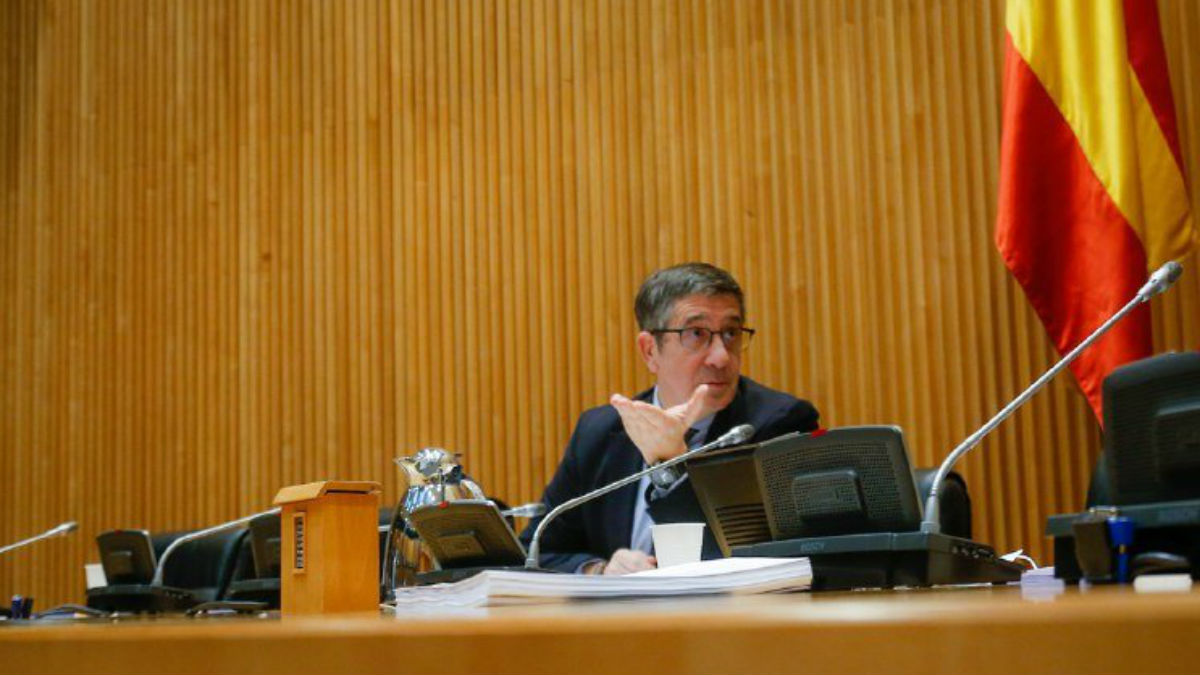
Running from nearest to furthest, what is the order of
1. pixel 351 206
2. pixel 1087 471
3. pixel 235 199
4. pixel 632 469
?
1. pixel 632 469
2. pixel 1087 471
3. pixel 351 206
4. pixel 235 199

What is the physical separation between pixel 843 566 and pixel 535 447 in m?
3.10

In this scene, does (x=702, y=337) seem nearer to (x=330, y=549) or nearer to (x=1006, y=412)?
(x=1006, y=412)

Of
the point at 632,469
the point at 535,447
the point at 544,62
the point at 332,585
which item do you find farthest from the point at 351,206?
the point at 332,585

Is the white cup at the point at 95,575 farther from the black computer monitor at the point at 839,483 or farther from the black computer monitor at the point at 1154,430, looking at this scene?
the black computer monitor at the point at 1154,430

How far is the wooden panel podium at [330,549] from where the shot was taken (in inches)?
63.6

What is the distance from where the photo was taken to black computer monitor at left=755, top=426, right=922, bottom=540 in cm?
182

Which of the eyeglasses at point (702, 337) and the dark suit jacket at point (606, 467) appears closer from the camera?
the dark suit jacket at point (606, 467)

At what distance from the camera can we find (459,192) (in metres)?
5.09

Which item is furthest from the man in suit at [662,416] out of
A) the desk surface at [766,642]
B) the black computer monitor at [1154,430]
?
the desk surface at [766,642]

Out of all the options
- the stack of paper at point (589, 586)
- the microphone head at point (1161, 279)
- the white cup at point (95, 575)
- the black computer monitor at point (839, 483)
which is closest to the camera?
the stack of paper at point (589, 586)

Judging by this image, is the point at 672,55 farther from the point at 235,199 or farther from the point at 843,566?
the point at 843,566

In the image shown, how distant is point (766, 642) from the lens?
0.52 meters

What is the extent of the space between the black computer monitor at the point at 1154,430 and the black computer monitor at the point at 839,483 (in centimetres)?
30

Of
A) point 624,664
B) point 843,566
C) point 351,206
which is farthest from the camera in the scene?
point 351,206
